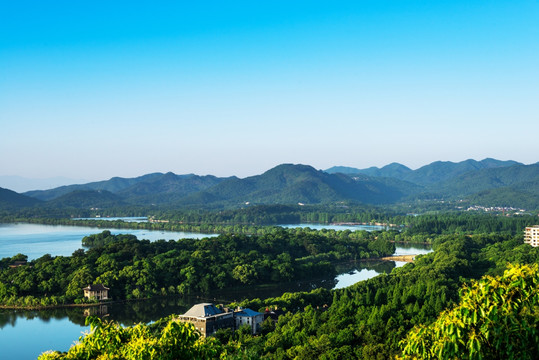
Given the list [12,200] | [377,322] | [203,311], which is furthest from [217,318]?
[12,200]

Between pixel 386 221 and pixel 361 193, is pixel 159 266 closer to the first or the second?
pixel 386 221

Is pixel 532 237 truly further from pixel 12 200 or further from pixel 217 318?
pixel 12 200

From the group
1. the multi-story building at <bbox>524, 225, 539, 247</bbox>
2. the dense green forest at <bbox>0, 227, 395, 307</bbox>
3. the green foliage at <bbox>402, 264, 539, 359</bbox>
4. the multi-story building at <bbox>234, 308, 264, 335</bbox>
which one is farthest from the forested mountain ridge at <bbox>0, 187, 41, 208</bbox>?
the green foliage at <bbox>402, 264, 539, 359</bbox>

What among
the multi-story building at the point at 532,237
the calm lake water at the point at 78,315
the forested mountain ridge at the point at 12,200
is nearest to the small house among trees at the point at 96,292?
the calm lake water at the point at 78,315

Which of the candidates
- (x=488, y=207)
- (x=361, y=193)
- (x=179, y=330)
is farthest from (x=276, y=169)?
(x=179, y=330)

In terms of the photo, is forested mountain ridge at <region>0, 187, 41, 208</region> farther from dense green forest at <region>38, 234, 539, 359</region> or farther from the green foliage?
the green foliage

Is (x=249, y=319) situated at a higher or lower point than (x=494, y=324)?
lower
